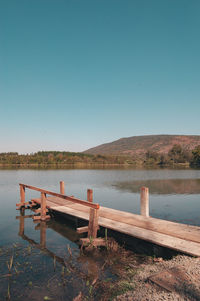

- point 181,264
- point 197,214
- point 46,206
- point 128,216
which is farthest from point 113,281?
point 197,214

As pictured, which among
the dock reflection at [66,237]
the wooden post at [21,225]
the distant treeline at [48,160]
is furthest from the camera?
the distant treeline at [48,160]

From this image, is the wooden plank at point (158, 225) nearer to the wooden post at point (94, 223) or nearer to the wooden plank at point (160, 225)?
the wooden plank at point (160, 225)

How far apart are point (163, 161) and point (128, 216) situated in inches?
4341

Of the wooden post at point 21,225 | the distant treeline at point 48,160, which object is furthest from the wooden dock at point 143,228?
the distant treeline at point 48,160

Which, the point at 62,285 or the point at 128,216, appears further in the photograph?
the point at 128,216

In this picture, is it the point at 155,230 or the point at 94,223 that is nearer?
the point at 155,230

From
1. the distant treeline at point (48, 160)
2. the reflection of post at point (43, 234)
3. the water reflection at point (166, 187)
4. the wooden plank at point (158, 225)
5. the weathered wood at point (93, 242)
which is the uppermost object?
the distant treeline at point (48, 160)

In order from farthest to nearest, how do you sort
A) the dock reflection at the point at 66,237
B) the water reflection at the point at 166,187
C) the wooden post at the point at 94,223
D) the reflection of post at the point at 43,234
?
the water reflection at the point at 166,187
the reflection of post at the point at 43,234
the wooden post at the point at 94,223
the dock reflection at the point at 66,237

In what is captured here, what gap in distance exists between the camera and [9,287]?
629 centimetres

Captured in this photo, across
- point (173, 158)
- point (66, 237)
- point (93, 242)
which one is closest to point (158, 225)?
point (93, 242)

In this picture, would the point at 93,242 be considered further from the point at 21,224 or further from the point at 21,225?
the point at 21,224

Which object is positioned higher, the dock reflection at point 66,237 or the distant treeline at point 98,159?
the distant treeline at point 98,159

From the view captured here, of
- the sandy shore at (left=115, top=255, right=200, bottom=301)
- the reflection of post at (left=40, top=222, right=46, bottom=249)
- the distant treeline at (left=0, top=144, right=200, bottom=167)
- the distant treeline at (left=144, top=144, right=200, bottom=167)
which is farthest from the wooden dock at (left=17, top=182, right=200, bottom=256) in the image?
the distant treeline at (left=144, top=144, right=200, bottom=167)

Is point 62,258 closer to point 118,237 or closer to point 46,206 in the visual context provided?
point 118,237
